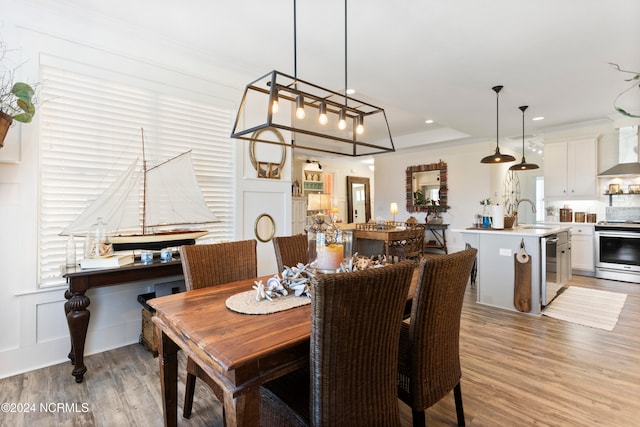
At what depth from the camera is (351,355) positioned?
1.13 metres

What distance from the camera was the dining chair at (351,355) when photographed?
1046 mm

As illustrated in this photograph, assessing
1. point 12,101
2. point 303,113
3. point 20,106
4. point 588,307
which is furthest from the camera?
point 588,307

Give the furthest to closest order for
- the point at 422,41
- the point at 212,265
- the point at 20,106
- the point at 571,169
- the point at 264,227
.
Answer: the point at 571,169 → the point at 264,227 → the point at 422,41 → the point at 212,265 → the point at 20,106

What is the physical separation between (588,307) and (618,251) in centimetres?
209

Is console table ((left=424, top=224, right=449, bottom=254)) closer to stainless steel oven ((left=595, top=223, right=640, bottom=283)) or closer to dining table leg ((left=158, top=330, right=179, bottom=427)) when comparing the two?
stainless steel oven ((left=595, top=223, right=640, bottom=283))

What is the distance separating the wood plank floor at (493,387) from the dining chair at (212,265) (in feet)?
1.56

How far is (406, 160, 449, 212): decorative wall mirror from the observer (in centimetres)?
773

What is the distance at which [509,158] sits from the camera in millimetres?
3902

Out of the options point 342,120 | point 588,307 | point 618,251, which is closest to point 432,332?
point 342,120

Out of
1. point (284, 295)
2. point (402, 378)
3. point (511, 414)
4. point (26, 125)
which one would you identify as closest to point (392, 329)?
point (402, 378)

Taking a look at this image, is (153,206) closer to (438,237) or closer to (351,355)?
(351,355)

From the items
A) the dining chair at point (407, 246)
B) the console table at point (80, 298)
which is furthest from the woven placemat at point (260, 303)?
the dining chair at point (407, 246)

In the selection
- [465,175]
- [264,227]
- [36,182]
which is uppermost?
[465,175]

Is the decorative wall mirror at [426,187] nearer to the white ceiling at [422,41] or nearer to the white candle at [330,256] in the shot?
the white ceiling at [422,41]
